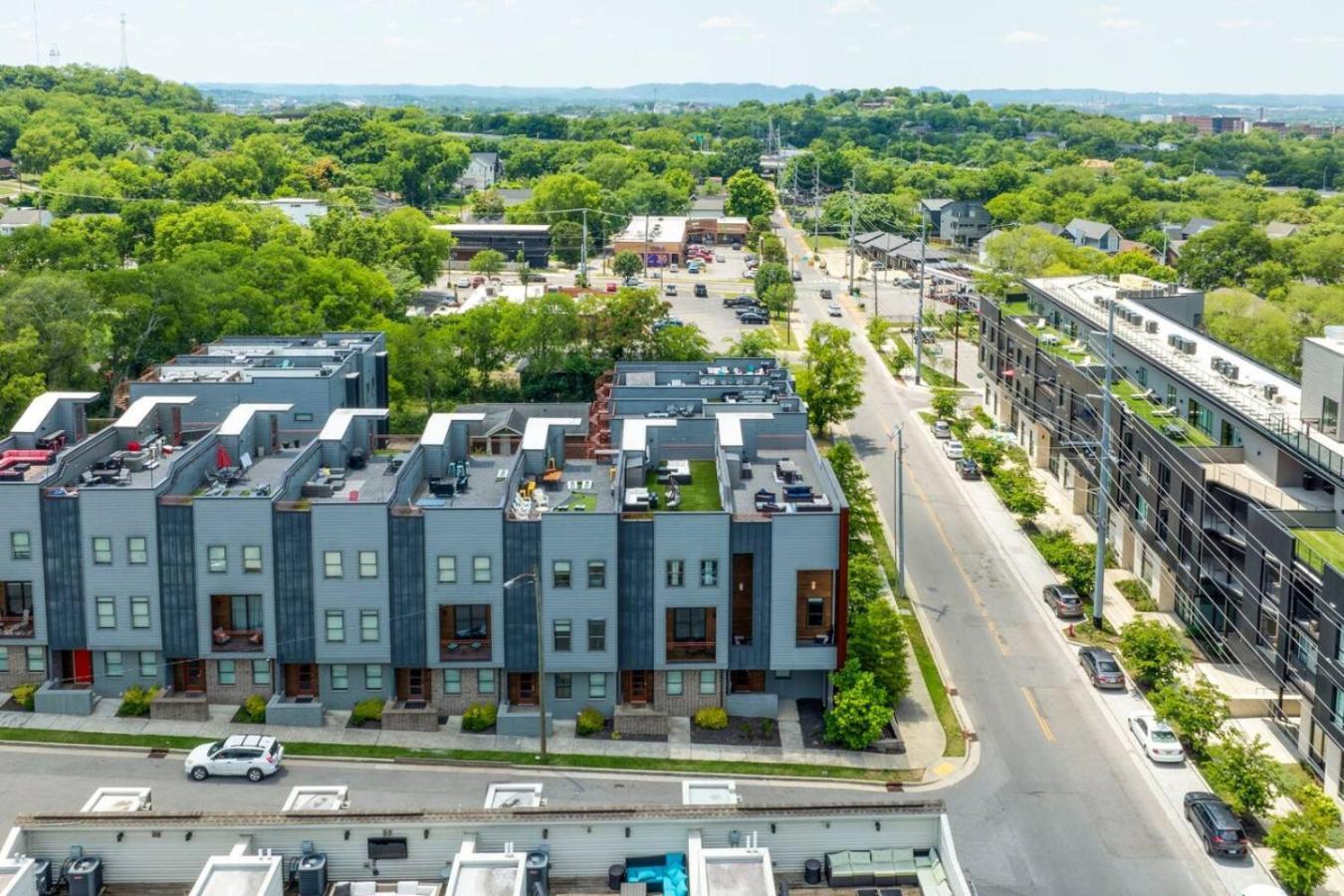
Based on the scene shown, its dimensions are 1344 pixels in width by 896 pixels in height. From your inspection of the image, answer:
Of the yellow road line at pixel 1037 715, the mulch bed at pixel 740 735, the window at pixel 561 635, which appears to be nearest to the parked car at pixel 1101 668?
the yellow road line at pixel 1037 715

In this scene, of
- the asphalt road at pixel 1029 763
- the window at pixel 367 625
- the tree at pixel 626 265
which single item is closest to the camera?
the asphalt road at pixel 1029 763

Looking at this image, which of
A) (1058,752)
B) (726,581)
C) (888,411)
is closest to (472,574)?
(726,581)

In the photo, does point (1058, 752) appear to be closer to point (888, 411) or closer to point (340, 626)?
point (340, 626)

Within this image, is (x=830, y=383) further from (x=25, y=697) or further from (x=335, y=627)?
(x=25, y=697)

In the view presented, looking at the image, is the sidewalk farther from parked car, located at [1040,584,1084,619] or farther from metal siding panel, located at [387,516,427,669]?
parked car, located at [1040,584,1084,619]

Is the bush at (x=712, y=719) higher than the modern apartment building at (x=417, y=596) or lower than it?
lower

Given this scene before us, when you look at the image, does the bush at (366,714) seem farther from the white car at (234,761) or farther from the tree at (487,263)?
the tree at (487,263)

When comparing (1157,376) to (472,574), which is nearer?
(472,574)

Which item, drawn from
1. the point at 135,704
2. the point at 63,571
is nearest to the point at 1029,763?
the point at 135,704
